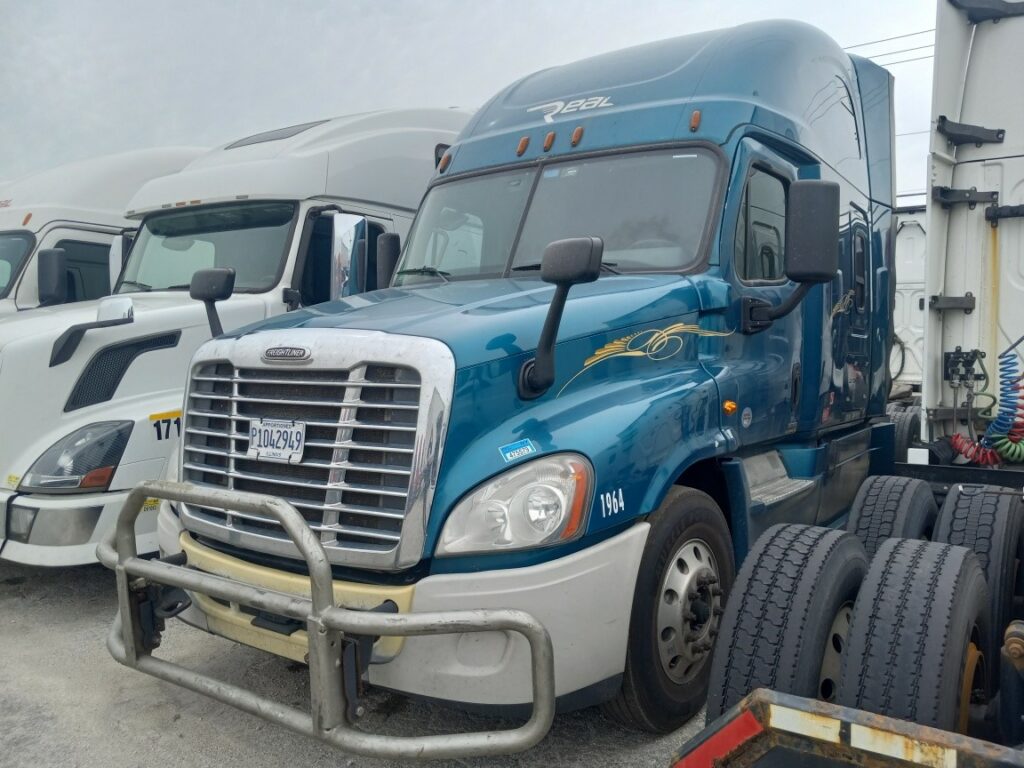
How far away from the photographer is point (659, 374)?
351 centimetres

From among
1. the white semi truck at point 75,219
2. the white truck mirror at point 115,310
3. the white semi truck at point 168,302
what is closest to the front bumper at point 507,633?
the white semi truck at point 168,302

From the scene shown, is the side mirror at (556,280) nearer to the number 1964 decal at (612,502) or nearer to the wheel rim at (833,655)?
the number 1964 decal at (612,502)

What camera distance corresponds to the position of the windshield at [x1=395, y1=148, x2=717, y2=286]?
397cm

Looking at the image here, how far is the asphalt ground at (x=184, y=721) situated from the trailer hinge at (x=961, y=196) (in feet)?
13.0

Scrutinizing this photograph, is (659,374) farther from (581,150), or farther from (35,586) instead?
(35,586)

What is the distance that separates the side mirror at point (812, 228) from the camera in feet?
12.0

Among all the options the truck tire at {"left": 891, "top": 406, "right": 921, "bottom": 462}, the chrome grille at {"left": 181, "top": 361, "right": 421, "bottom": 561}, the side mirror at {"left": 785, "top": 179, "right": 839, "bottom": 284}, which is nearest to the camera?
the chrome grille at {"left": 181, "top": 361, "right": 421, "bottom": 561}

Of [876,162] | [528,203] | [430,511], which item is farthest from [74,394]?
[876,162]

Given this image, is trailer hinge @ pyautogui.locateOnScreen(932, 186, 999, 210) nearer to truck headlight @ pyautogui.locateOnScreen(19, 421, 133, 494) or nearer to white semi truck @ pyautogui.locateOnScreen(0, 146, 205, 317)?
truck headlight @ pyautogui.locateOnScreen(19, 421, 133, 494)

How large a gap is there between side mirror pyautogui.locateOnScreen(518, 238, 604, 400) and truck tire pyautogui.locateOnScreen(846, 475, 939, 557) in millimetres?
2057

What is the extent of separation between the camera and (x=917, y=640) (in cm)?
243

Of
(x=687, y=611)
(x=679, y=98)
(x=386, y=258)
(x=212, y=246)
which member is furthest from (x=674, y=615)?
(x=212, y=246)

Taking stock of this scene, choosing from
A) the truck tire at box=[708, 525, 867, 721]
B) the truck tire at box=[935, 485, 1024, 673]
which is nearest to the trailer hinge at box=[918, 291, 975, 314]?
the truck tire at box=[935, 485, 1024, 673]

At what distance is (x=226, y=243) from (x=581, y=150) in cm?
310
